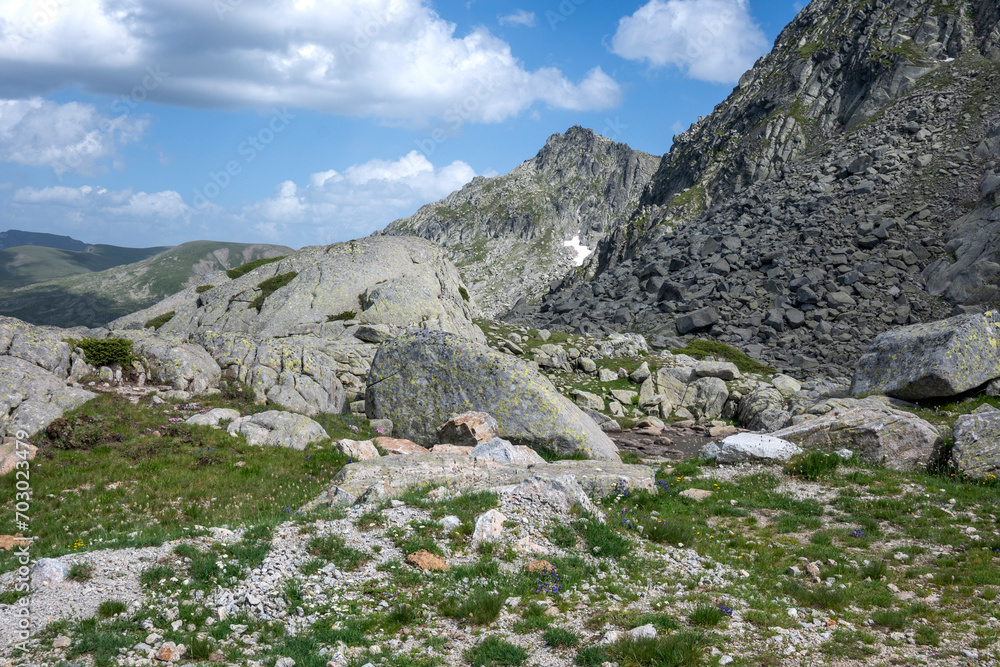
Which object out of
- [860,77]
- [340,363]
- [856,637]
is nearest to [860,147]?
[860,77]

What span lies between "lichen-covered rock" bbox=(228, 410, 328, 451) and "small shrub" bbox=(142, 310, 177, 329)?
2527 centimetres

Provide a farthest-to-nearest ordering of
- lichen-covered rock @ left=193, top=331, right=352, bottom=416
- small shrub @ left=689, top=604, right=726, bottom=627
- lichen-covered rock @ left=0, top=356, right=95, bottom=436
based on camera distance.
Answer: lichen-covered rock @ left=193, top=331, right=352, bottom=416, lichen-covered rock @ left=0, top=356, right=95, bottom=436, small shrub @ left=689, top=604, right=726, bottom=627

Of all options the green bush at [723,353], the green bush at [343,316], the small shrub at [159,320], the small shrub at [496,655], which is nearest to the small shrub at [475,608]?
the small shrub at [496,655]

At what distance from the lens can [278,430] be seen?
2042 cm

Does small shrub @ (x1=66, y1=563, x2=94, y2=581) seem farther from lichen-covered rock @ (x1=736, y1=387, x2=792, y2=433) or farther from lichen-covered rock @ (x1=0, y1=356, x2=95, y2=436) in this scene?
lichen-covered rock @ (x1=736, y1=387, x2=792, y2=433)

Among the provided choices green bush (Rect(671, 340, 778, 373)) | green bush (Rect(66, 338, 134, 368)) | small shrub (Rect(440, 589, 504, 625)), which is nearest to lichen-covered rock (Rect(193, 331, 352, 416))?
green bush (Rect(66, 338, 134, 368))

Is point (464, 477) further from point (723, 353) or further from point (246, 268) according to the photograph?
Result: point (723, 353)

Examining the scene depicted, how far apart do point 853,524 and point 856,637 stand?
233 inches

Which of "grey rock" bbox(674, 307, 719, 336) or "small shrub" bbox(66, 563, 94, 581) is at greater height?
"grey rock" bbox(674, 307, 719, 336)

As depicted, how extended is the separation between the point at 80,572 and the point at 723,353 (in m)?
53.3

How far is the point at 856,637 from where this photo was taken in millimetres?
8750

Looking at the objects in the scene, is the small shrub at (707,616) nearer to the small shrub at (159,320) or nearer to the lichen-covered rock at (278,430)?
the lichen-covered rock at (278,430)

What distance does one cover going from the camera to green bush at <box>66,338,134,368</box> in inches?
914

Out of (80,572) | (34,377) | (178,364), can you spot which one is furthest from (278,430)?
(80,572)
